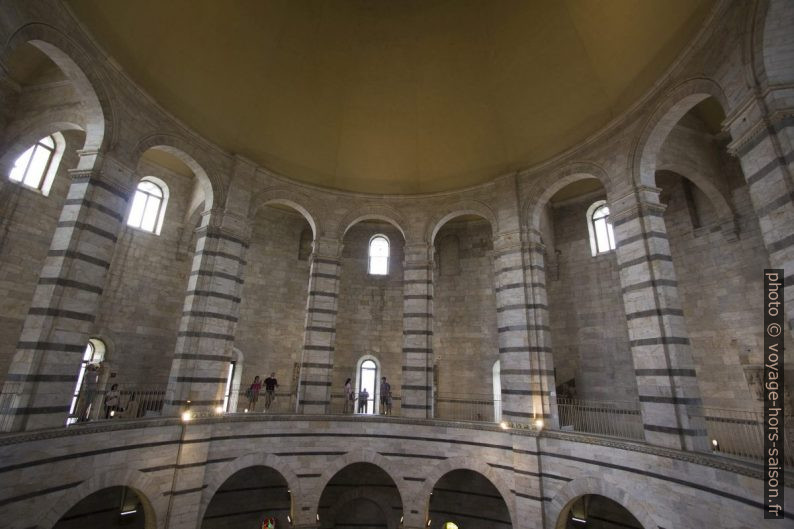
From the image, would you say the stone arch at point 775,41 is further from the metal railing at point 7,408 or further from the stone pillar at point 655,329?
the metal railing at point 7,408

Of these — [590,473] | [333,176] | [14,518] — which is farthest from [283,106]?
[590,473]

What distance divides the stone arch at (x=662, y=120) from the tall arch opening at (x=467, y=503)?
11.7 meters

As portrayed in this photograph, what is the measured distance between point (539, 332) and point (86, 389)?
490 inches

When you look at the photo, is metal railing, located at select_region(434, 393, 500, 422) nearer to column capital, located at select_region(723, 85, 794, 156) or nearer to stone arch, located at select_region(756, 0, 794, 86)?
column capital, located at select_region(723, 85, 794, 156)

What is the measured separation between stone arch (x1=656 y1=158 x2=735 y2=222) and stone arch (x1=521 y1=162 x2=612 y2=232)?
2470 millimetres

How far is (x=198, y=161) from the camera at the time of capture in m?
12.6

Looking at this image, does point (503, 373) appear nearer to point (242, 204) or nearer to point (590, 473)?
point (590, 473)

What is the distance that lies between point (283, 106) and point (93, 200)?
20.8ft

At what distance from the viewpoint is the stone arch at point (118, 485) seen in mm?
8164

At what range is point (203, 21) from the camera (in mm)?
10672

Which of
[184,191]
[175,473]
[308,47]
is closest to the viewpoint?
[175,473]

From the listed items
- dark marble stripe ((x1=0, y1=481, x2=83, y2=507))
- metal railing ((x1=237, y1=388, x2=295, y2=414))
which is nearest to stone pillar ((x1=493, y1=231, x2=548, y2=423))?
metal railing ((x1=237, y1=388, x2=295, y2=414))

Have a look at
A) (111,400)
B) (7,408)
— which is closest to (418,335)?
(111,400)

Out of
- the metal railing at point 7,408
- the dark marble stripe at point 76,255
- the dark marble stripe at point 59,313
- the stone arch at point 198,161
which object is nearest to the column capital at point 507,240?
the stone arch at point 198,161
